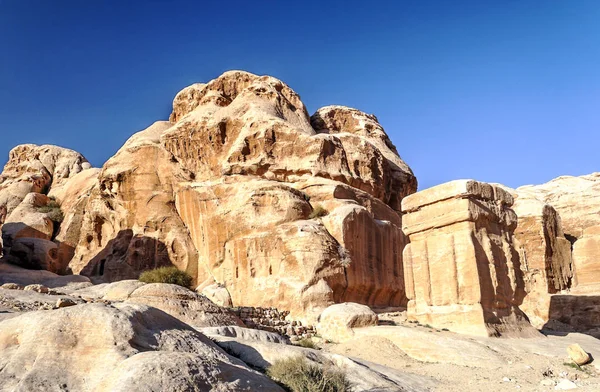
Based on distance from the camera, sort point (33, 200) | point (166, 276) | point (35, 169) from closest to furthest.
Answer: point (166, 276) → point (33, 200) → point (35, 169)

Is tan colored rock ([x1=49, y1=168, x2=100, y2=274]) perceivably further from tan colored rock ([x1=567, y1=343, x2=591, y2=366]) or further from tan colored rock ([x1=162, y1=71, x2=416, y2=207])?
tan colored rock ([x1=567, y1=343, x2=591, y2=366])

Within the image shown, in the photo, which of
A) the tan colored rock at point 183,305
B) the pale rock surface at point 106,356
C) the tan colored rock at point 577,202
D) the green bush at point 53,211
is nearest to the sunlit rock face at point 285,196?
the tan colored rock at point 183,305

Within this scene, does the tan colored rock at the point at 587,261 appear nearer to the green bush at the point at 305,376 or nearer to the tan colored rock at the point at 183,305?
the tan colored rock at the point at 183,305

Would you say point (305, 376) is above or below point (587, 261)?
below

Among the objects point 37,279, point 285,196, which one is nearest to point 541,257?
point 285,196

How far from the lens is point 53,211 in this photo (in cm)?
3766

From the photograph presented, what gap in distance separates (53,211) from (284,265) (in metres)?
24.7

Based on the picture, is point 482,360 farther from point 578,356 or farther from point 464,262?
point 464,262

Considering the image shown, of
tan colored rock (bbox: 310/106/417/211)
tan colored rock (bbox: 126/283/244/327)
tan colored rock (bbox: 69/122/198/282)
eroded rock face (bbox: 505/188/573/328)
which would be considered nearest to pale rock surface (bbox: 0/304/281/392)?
tan colored rock (bbox: 126/283/244/327)

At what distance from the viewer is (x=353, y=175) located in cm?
2680

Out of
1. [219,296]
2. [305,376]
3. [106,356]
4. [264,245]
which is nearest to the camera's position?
[106,356]

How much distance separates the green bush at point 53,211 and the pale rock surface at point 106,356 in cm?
3446

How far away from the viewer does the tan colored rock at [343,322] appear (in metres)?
12.9

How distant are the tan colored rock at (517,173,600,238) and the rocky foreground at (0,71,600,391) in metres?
0.09
